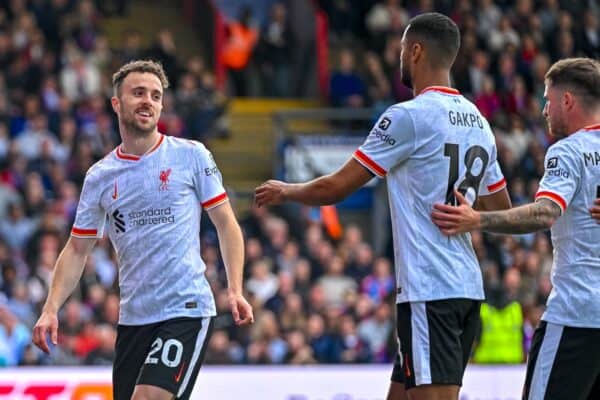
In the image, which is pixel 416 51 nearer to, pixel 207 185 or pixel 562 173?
pixel 562 173

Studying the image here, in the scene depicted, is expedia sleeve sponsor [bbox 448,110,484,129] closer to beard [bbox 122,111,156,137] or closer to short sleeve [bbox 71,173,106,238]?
beard [bbox 122,111,156,137]

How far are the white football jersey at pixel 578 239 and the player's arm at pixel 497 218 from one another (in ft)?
0.80

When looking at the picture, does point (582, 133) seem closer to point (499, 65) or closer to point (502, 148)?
point (502, 148)

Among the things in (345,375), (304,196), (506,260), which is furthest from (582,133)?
(506,260)

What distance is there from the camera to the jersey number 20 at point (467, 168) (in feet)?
23.7

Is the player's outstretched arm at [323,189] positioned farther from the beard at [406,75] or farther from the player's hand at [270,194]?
the beard at [406,75]

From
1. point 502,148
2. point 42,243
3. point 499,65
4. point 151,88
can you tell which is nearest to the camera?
point 151,88

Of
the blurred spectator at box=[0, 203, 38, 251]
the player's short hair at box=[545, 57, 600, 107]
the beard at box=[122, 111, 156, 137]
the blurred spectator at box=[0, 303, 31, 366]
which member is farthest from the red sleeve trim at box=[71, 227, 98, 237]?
the blurred spectator at box=[0, 203, 38, 251]

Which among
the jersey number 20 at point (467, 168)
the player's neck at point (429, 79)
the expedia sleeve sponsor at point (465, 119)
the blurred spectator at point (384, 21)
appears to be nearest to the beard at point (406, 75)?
the player's neck at point (429, 79)

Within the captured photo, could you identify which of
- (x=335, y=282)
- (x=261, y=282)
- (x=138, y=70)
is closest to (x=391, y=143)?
(x=138, y=70)

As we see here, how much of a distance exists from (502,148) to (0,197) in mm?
7074

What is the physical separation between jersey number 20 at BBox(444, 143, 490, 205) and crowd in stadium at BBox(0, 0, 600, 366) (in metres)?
7.78

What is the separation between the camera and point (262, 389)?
42.7 feet

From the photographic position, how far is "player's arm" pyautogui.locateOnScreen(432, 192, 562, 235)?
689 centimetres
